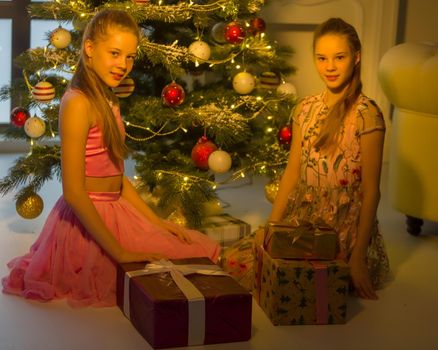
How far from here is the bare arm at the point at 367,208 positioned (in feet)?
7.99

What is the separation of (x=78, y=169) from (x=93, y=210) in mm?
117

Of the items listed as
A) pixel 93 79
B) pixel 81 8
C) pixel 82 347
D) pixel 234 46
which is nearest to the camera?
pixel 82 347

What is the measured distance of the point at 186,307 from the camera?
2.01 meters

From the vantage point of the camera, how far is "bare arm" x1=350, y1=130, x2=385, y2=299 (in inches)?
95.9

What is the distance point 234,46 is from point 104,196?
0.83m

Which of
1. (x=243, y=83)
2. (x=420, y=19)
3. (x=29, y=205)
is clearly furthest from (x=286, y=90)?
(x=420, y=19)

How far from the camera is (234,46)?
297 cm

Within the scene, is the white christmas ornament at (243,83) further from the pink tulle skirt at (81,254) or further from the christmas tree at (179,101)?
the pink tulle skirt at (81,254)

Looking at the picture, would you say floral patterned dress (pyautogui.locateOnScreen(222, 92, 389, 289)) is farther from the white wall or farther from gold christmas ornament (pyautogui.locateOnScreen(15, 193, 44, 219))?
the white wall

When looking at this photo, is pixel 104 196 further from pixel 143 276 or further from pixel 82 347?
pixel 82 347

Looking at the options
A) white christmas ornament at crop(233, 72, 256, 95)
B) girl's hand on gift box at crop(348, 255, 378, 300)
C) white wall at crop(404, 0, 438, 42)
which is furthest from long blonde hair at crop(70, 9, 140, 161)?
white wall at crop(404, 0, 438, 42)

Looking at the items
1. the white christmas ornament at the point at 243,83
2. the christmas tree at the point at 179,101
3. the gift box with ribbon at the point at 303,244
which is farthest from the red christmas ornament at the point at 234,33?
the gift box with ribbon at the point at 303,244

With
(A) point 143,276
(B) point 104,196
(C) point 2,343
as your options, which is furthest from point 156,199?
(C) point 2,343

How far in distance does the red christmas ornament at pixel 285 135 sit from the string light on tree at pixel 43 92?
0.76 metres
